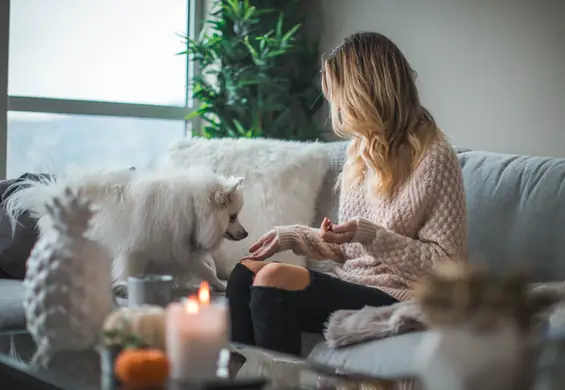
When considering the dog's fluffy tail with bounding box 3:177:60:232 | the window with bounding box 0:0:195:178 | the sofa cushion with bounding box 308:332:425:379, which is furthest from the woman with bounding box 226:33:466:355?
the window with bounding box 0:0:195:178

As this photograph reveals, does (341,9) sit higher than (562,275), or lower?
higher

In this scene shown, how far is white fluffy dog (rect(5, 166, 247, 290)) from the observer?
284cm

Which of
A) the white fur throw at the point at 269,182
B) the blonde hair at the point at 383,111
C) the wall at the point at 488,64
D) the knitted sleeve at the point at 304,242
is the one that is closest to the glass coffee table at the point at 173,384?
the knitted sleeve at the point at 304,242

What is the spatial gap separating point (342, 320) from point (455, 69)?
5.62 feet

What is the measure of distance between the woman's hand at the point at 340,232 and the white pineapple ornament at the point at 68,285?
0.74 meters

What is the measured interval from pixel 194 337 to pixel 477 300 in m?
0.50

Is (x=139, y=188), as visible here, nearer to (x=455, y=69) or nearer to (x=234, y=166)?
(x=234, y=166)

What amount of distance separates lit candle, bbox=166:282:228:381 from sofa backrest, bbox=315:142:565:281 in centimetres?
130

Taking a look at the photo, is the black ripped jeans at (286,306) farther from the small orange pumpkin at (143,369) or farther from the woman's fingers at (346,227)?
the small orange pumpkin at (143,369)

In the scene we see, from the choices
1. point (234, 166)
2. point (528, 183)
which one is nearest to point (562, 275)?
point (528, 183)

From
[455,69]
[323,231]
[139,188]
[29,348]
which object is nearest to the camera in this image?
[29,348]

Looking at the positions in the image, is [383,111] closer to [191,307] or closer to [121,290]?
[121,290]

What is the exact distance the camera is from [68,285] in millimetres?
1745

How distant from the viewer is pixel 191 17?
447 cm
